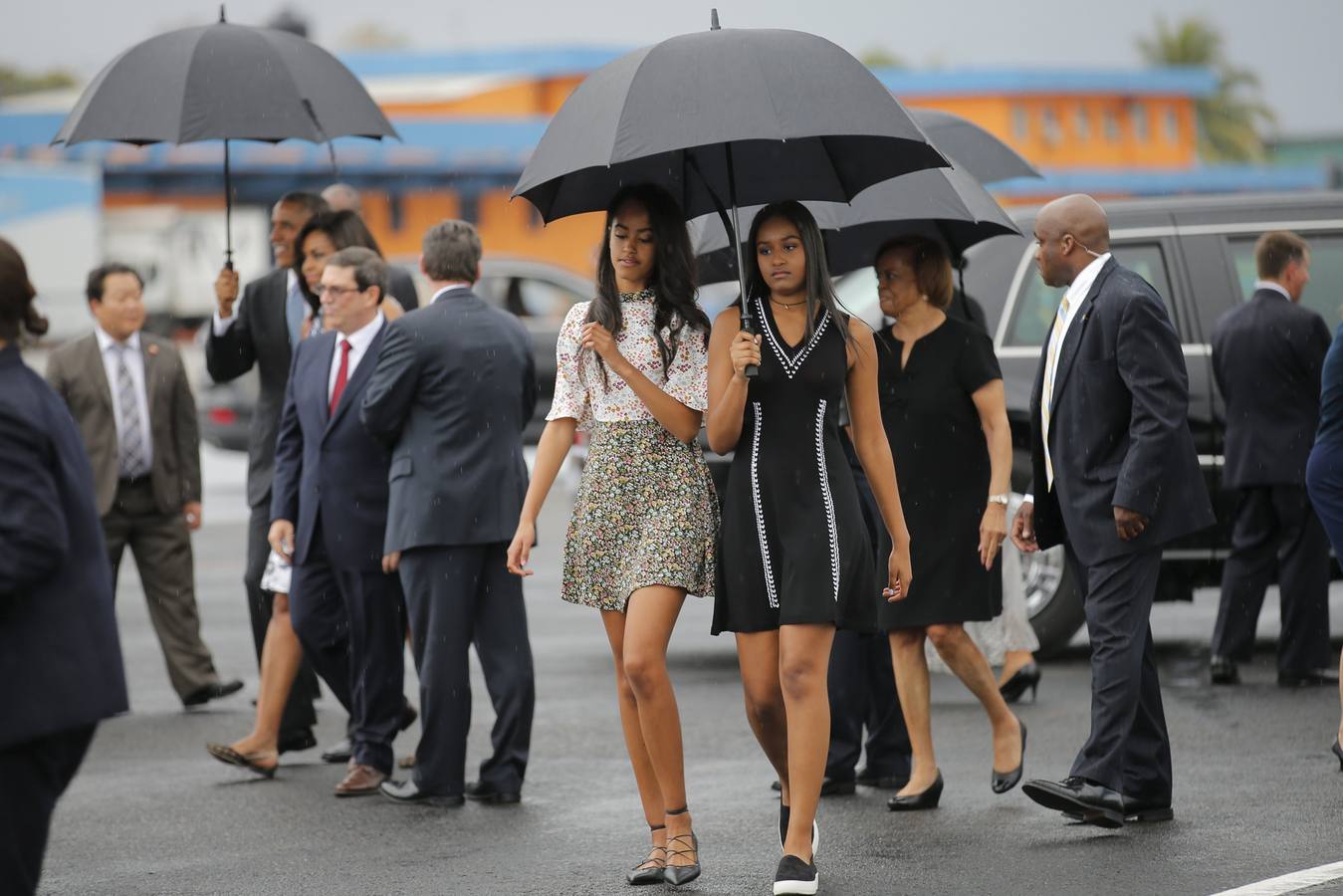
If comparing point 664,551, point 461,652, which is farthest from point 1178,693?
point 664,551

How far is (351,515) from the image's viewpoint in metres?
7.73

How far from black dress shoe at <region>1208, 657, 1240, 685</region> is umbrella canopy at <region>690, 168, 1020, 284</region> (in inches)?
115

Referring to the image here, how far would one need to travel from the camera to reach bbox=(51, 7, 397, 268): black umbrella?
820 centimetres

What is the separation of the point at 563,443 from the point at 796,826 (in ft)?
4.47

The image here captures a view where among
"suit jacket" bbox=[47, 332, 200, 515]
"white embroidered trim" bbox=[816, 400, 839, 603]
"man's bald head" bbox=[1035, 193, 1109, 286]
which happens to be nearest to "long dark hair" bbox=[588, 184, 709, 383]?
"white embroidered trim" bbox=[816, 400, 839, 603]

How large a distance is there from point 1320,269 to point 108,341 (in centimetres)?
613

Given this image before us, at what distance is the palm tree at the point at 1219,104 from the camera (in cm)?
8125

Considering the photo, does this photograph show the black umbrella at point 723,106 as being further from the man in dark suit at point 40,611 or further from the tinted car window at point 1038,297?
the tinted car window at point 1038,297

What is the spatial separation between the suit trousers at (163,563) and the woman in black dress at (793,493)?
4.65 meters

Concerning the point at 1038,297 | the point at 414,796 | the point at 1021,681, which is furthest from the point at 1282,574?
the point at 414,796

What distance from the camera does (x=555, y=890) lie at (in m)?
5.96

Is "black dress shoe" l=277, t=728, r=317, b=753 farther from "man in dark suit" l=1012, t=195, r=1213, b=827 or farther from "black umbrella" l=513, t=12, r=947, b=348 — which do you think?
"man in dark suit" l=1012, t=195, r=1213, b=827

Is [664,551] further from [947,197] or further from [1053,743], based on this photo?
[1053,743]

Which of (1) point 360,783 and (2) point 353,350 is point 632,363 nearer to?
(2) point 353,350
